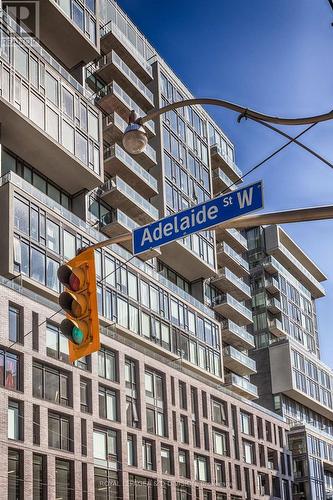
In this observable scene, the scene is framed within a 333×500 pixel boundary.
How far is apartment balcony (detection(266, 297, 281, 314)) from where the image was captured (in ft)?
283

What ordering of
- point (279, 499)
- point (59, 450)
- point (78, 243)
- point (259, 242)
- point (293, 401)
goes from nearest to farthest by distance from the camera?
point (59, 450) < point (78, 243) < point (279, 499) < point (293, 401) < point (259, 242)

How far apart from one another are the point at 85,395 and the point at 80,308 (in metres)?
34.9

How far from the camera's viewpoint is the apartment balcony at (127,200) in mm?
56188

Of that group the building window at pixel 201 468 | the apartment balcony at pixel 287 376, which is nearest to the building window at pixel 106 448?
the building window at pixel 201 468

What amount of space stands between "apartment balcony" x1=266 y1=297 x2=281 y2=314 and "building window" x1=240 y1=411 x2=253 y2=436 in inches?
835

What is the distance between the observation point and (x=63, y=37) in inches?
2119

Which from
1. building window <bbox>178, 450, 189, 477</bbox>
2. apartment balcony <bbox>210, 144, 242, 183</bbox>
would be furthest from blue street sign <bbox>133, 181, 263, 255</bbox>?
apartment balcony <bbox>210, 144, 242, 183</bbox>

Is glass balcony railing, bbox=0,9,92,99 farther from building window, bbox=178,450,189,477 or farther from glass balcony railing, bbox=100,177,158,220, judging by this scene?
building window, bbox=178,450,189,477

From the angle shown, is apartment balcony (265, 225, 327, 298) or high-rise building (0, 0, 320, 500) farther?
apartment balcony (265, 225, 327, 298)

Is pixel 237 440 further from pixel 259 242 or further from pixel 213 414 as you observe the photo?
pixel 259 242

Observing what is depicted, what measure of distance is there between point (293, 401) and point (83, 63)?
43314 millimetres

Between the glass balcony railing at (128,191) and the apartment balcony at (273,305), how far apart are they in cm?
2956

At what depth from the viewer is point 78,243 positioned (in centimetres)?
4994

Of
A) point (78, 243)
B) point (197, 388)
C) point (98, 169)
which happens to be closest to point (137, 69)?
point (98, 169)
